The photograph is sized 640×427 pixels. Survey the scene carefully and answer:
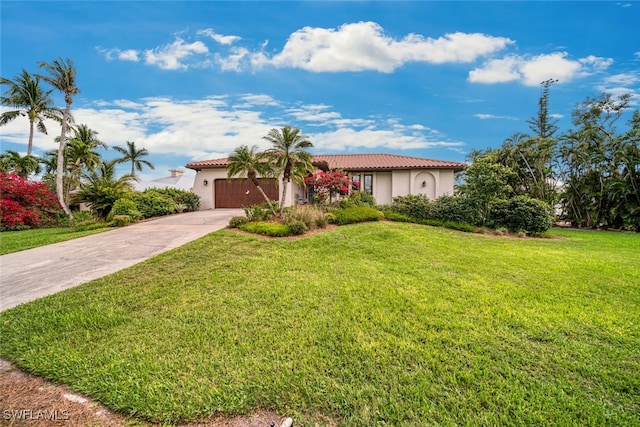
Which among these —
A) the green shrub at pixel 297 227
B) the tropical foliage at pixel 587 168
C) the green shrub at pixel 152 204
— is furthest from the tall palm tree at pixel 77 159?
the tropical foliage at pixel 587 168

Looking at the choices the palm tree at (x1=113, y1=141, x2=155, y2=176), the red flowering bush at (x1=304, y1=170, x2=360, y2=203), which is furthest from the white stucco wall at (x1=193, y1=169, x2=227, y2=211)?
the palm tree at (x1=113, y1=141, x2=155, y2=176)

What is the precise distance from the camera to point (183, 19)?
301 inches

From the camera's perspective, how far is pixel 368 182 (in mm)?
19219

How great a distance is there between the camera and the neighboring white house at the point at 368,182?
18047 millimetres

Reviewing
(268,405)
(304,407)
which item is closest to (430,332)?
(304,407)

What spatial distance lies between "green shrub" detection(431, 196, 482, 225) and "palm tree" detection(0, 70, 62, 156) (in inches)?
1065

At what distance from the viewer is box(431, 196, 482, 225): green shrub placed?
11727 mm

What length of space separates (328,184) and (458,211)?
18.6ft

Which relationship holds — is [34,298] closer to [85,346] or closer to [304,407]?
[85,346]

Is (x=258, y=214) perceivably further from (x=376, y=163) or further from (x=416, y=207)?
(x=376, y=163)

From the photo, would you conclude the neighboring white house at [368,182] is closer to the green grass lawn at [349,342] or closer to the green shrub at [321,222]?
the green shrub at [321,222]

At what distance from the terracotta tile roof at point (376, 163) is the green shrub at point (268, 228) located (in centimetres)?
965

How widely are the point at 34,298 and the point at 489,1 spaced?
41.5 feet

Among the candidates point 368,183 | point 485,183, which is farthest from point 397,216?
point 368,183
